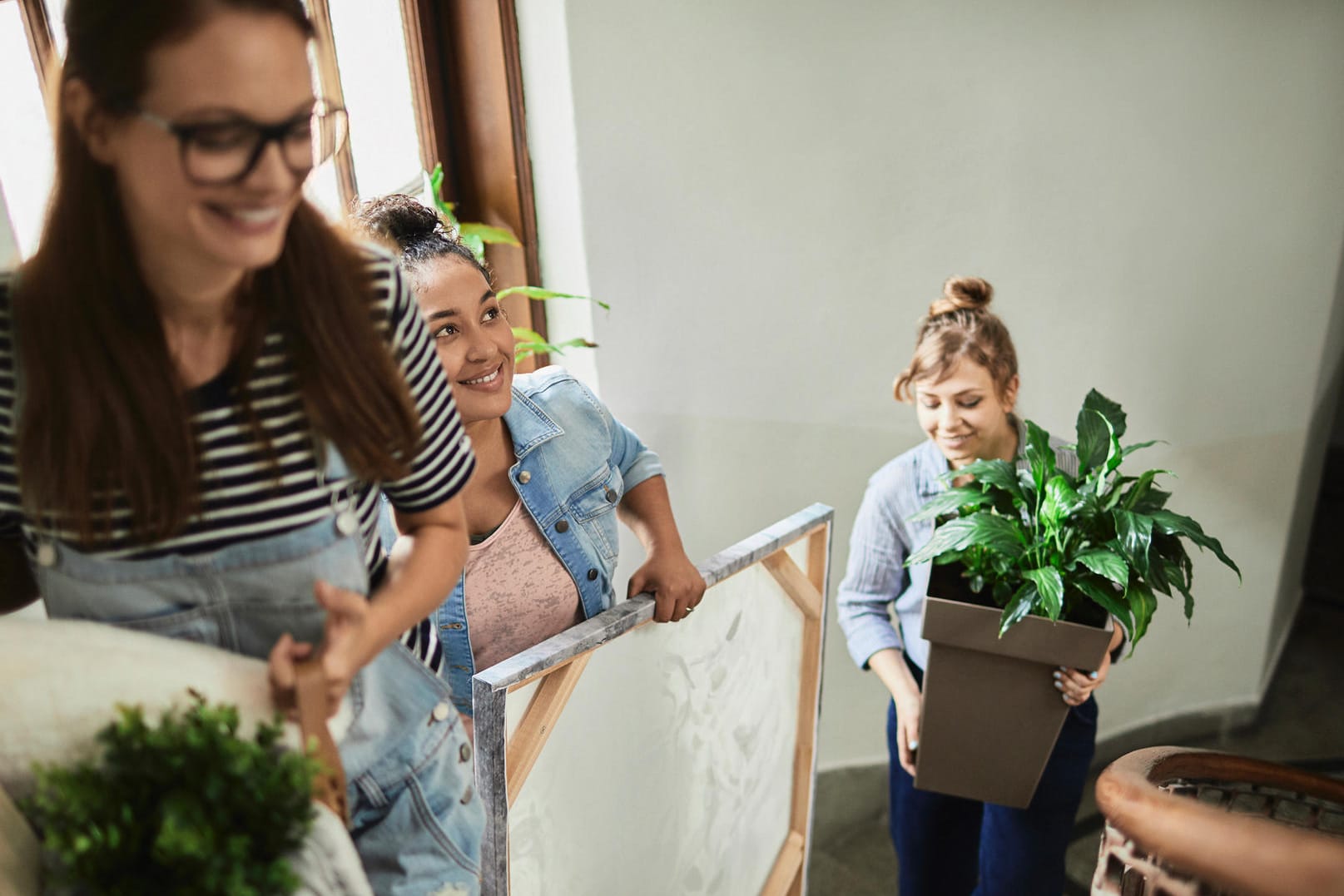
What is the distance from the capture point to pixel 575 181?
69.4 inches

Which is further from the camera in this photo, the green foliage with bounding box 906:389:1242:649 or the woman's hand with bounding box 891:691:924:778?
the woman's hand with bounding box 891:691:924:778

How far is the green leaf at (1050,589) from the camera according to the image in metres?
1.16

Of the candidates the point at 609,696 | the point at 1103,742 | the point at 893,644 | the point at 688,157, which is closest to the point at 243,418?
the point at 609,696

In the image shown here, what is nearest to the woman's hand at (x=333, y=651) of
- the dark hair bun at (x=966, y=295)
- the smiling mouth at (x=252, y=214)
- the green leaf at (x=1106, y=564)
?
the smiling mouth at (x=252, y=214)

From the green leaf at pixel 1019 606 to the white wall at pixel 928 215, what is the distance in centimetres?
93

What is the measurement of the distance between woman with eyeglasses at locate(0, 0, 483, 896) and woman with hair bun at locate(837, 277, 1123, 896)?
994 mm

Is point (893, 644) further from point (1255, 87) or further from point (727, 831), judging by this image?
point (1255, 87)

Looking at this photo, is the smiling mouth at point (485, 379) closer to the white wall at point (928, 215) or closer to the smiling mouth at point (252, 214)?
the smiling mouth at point (252, 214)

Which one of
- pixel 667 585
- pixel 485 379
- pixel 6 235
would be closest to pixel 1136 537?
pixel 667 585

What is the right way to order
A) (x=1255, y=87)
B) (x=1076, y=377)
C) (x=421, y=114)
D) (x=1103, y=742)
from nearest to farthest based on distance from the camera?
(x=421, y=114), (x=1255, y=87), (x=1076, y=377), (x=1103, y=742)

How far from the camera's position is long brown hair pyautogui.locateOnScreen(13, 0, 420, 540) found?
51 centimetres

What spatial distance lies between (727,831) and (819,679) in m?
0.28

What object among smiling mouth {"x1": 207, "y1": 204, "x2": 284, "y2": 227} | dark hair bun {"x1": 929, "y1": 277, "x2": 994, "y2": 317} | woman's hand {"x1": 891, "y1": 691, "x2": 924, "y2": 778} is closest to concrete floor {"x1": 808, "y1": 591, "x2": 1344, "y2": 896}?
woman's hand {"x1": 891, "y1": 691, "x2": 924, "y2": 778}

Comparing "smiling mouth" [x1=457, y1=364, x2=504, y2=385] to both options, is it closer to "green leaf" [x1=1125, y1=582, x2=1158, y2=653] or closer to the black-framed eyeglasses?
the black-framed eyeglasses
